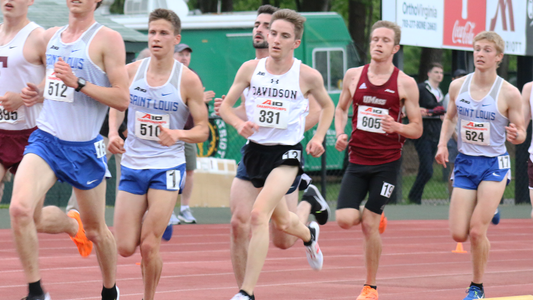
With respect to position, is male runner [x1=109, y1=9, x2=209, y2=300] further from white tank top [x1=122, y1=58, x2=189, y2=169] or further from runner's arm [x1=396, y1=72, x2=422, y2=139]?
runner's arm [x1=396, y1=72, x2=422, y2=139]

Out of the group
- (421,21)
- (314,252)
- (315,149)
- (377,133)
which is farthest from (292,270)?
(421,21)

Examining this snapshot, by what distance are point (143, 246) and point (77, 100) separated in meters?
1.09

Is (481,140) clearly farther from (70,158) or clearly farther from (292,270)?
(70,158)

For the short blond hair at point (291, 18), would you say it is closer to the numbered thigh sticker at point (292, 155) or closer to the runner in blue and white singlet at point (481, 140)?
the numbered thigh sticker at point (292, 155)

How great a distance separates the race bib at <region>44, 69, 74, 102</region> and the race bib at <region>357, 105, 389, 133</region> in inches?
109

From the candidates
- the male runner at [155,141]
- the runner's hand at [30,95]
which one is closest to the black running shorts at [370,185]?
the male runner at [155,141]

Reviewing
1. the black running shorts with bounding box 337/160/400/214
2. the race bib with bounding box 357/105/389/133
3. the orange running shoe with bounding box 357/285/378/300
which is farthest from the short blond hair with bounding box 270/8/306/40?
the orange running shoe with bounding box 357/285/378/300

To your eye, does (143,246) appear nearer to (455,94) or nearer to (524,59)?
(455,94)

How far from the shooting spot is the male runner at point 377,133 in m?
7.31

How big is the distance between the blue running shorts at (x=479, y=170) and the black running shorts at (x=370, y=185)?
0.56m

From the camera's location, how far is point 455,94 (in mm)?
7574

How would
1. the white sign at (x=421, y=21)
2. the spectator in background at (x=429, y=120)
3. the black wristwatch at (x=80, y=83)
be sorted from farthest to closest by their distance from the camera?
the spectator in background at (x=429, y=120)
the white sign at (x=421, y=21)
the black wristwatch at (x=80, y=83)

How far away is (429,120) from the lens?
15516mm

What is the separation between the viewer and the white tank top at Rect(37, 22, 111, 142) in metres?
5.73
